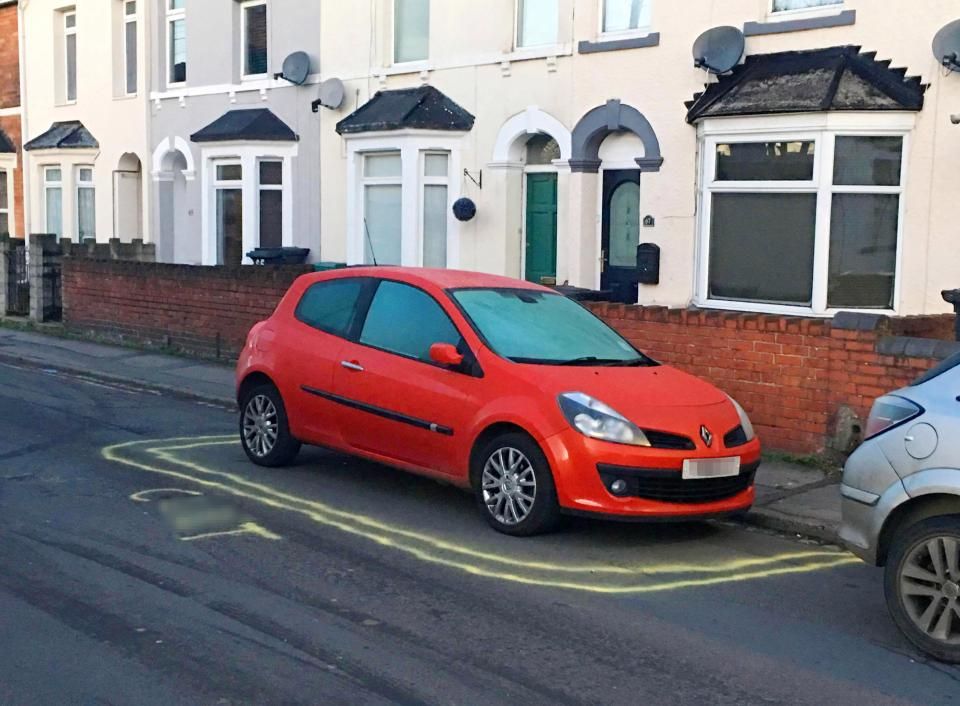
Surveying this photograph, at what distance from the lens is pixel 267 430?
962cm

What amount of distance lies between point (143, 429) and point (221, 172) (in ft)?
32.7

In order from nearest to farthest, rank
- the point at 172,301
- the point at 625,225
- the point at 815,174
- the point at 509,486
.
Result: the point at 509,486, the point at 815,174, the point at 625,225, the point at 172,301


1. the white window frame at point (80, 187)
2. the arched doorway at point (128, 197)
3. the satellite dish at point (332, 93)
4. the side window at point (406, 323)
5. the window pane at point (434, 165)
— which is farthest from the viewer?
the white window frame at point (80, 187)

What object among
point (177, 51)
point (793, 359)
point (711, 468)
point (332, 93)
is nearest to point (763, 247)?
point (793, 359)

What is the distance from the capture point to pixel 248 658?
212 inches

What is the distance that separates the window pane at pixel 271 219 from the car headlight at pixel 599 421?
1322 cm

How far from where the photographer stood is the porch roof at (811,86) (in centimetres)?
1214

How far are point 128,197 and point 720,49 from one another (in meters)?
14.4

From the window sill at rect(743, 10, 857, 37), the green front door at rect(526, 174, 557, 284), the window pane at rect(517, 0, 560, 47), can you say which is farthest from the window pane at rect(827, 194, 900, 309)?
the window pane at rect(517, 0, 560, 47)

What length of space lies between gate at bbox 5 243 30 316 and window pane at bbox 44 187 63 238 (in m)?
4.12

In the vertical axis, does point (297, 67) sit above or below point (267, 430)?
above

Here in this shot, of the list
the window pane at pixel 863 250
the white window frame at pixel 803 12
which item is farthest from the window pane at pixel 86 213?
the window pane at pixel 863 250

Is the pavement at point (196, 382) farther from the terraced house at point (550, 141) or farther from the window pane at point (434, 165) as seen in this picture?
the window pane at point (434, 165)

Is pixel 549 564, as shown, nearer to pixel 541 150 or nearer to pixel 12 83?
pixel 541 150
